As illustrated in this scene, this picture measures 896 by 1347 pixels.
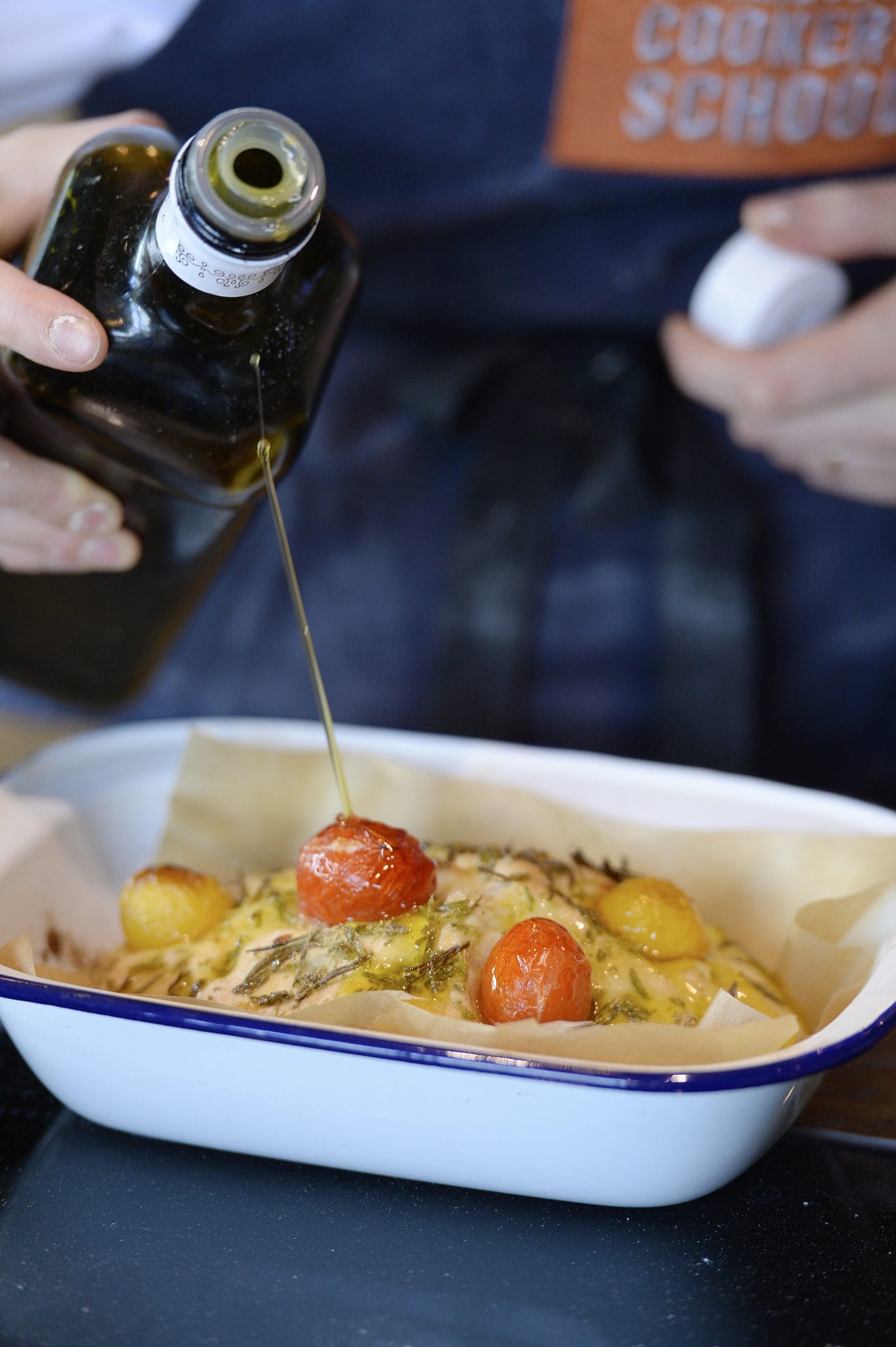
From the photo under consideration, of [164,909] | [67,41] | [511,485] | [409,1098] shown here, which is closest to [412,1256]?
[409,1098]

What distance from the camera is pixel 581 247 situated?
1404 mm

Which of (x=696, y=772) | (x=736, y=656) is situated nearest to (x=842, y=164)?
(x=736, y=656)

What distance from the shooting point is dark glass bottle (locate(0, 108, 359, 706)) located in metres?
0.65

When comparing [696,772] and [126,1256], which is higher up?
[126,1256]

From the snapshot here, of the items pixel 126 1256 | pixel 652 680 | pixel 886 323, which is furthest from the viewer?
pixel 652 680

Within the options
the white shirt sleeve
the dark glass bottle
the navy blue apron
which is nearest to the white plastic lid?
the navy blue apron

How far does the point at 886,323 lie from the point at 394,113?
1.88ft

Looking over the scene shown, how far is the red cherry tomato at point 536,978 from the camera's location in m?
0.75

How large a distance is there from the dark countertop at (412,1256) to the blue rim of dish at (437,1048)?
74 mm

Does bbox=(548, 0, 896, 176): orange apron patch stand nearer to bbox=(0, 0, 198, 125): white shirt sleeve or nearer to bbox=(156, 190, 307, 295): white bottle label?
bbox=(0, 0, 198, 125): white shirt sleeve

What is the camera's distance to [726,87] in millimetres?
1216

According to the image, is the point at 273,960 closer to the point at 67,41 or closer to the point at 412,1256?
the point at 412,1256

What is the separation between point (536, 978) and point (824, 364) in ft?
2.52

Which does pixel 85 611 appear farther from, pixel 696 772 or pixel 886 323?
pixel 886 323
